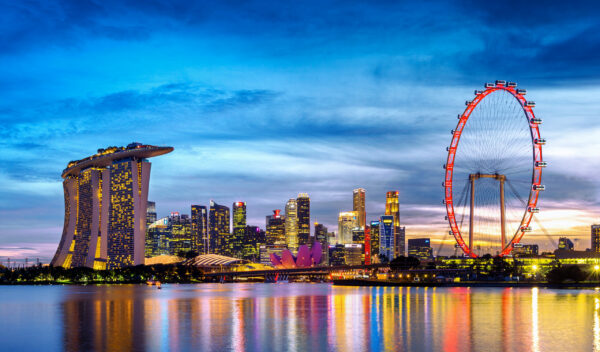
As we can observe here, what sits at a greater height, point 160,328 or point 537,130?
point 537,130

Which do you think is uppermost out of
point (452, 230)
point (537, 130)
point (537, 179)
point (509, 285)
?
point (537, 130)

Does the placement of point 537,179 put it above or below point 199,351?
above

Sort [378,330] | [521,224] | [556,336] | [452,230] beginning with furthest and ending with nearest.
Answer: [452,230], [521,224], [378,330], [556,336]

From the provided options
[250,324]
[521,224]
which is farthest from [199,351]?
[521,224]

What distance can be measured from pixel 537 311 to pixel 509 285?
114860 mm

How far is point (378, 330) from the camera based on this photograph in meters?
52.1

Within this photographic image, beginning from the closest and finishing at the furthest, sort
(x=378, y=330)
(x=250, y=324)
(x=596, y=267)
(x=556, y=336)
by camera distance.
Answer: (x=556, y=336) < (x=378, y=330) < (x=250, y=324) < (x=596, y=267)

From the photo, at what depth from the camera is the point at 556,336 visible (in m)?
47.4

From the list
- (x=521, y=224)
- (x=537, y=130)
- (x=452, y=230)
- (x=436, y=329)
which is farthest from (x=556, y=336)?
(x=452, y=230)

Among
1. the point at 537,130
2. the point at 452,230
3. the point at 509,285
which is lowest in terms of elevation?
the point at 509,285

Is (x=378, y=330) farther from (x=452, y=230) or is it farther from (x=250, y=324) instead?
(x=452, y=230)

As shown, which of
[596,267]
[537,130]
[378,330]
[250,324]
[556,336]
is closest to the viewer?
[556,336]

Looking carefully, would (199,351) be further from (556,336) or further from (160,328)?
(556,336)

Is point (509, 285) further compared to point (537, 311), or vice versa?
point (509, 285)
